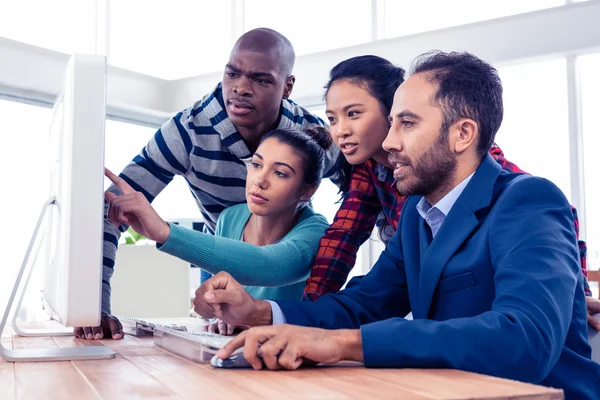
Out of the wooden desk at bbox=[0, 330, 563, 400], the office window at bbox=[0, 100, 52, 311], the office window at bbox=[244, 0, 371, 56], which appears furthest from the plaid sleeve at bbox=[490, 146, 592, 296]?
the office window at bbox=[244, 0, 371, 56]

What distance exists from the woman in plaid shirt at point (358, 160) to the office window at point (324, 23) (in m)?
4.61

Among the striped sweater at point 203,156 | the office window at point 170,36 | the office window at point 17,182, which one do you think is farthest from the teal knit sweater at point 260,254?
the office window at point 170,36

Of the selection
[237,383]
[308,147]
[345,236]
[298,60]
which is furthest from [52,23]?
[237,383]

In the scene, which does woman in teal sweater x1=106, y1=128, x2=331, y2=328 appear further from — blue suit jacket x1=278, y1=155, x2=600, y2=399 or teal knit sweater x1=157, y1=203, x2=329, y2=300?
blue suit jacket x1=278, y1=155, x2=600, y2=399

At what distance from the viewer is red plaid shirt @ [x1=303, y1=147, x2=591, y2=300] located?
1.74 metres

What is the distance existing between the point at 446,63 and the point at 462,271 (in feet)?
1.40

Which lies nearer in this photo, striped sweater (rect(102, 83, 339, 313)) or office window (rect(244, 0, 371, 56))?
striped sweater (rect(102, 83, 339, 313))

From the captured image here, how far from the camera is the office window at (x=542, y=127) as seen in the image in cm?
525

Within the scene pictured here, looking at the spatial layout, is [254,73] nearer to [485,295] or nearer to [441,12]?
[485,295]

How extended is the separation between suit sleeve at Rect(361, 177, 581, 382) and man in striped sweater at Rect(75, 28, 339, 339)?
119 cm

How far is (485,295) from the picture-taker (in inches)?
43.8

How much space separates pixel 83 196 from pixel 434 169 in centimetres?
63

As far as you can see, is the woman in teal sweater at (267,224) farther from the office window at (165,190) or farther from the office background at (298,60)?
the office window at (165,190)

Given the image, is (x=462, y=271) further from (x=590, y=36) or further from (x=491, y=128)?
(x=590, y=36)
